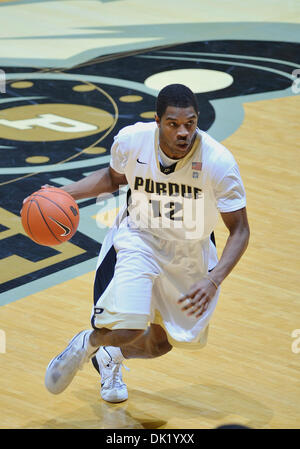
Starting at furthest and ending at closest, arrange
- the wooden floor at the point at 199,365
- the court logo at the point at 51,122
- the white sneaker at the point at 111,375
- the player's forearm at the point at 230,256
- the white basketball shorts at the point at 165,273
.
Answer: the court logo at the point at 51,122 < the white sneaker at the point at 111,375 < the wooden floor at the point at 199,365 < the white basketball shorts at the point at 165,273 < the player's forearm at the point at 230,256

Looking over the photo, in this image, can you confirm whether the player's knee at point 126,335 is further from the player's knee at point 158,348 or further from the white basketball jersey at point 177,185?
the white basketball jersey at point 177,185

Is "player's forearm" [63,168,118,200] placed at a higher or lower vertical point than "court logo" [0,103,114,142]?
higher

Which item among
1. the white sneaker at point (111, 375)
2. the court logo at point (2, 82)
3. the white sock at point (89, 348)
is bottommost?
the court logo at point (2, 82)

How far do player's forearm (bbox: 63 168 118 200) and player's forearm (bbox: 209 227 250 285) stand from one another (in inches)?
29.4

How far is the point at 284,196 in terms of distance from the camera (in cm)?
695

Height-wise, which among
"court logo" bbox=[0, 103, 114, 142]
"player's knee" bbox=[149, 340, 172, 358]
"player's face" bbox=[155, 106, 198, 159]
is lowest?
"court logo" bbox=[0, 103, 114, 142]

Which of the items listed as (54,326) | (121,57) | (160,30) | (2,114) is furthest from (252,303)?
(160,30)

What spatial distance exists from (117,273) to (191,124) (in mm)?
781

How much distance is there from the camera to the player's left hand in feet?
12.4

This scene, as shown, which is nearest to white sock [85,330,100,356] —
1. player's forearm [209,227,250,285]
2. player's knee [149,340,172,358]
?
player's knee [149,340,172,358]

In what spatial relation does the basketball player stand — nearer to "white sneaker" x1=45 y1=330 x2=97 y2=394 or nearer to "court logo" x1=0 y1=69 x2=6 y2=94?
"white sneaker" x1=45 y1=330 x2=97 y2=394

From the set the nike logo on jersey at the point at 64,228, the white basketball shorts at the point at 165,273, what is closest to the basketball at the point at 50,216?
the nike logo on jersey at the point at 64,228

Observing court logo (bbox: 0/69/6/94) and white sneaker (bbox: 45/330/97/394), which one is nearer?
white sneaker (bbox: 45/330/97/394)

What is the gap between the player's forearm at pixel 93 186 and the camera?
4340 millimetres
